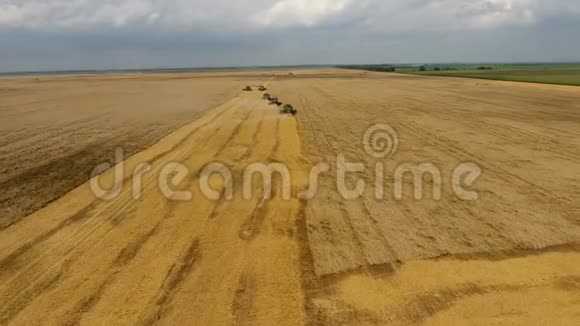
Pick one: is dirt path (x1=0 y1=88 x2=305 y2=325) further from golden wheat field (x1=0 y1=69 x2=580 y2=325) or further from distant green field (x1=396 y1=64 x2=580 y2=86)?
distant green field (x1=396 y1=64 x2=580 y2=86)

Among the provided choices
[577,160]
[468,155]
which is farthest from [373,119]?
[577,160]

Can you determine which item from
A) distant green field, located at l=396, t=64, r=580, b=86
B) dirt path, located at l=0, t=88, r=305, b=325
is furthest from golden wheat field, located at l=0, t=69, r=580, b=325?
distant green field, located at l=396, t=64, r=580, b=86

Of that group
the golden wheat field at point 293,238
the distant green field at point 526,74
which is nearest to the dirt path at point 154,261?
the golden wheat field at point 293,238

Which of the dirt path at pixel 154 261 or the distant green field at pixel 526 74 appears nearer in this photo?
the dirt path at pixel 154 261

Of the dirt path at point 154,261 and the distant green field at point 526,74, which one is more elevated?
the distant green field at point 526,74

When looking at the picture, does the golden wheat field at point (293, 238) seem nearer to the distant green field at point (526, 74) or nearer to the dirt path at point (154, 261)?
the dirt path at point (154, 261)

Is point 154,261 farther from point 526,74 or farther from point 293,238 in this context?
point 526,74

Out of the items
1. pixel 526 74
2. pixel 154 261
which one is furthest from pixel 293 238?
pixel 526 74
